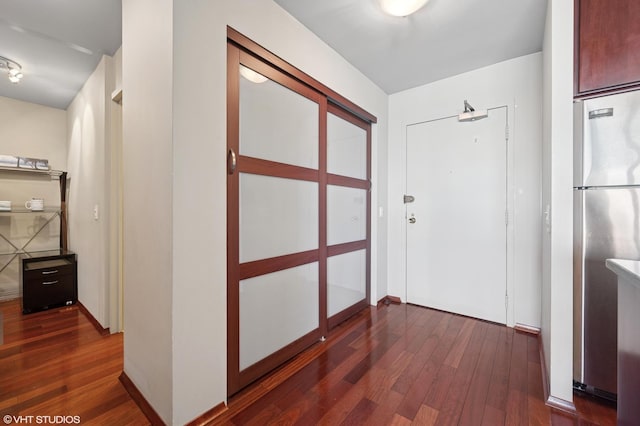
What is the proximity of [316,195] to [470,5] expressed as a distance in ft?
5.47

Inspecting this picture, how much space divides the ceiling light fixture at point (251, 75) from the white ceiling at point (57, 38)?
40.2 inches

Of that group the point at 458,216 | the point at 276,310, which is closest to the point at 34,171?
the point at 276,310

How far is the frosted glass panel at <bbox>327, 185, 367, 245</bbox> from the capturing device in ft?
7.73

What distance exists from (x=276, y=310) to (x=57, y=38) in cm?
272

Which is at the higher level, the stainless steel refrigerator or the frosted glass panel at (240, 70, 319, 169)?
the frosted glass panel at (240, 70, 319, 169)

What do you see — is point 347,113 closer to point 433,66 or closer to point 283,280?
point 433,66

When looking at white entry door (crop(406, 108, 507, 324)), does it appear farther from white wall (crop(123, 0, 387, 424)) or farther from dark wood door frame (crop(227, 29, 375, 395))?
white wall (crop(123, 0, 387, 424))

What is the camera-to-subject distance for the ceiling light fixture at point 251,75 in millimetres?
1565

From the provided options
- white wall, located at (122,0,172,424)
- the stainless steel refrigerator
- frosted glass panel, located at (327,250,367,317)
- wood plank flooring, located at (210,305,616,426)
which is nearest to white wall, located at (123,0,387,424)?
white wall, located at (122,0,172,424)

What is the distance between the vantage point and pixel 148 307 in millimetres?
1393

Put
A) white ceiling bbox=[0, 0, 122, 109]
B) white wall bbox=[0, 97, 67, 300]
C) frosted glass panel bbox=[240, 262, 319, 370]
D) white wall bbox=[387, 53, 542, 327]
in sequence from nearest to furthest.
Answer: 1. frosted glass panel bbox=[240, 262, 319, 370]
2. white ceiling bbox=[0, 0, 122, 109]
3. white wall bbox=[387, 53, 542, 327]
4. white wall bbox=[0, 97, 67, 300]

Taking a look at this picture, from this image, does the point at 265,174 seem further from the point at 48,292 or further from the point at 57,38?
the point at 48,292

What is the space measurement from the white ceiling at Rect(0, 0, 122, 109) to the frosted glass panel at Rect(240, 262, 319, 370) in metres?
2.11

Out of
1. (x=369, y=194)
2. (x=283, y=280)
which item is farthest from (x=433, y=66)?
(x=283, y=280)
